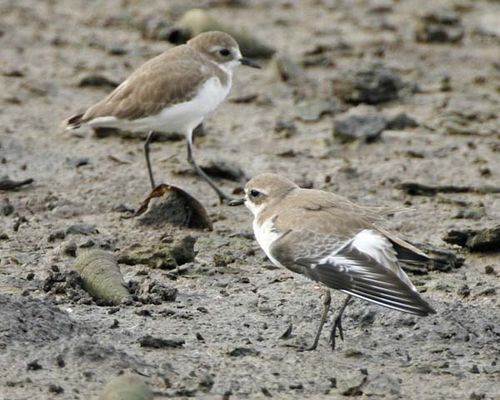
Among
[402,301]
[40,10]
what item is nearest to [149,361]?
[402,301]

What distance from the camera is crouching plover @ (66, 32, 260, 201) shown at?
846cm

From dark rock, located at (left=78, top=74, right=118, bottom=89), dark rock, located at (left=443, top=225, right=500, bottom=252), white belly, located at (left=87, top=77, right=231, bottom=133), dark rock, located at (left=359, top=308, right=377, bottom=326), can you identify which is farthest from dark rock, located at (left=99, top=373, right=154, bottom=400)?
dark rock, located at (left=78, top=74, right=118, bottom=89)

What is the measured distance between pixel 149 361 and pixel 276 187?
4.56 feet

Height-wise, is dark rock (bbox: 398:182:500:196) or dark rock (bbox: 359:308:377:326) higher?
dark rock (bbox: 359:308:377:326)

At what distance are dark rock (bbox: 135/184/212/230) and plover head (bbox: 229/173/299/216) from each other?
1253 mm

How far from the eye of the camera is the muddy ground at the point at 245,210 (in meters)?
5.45

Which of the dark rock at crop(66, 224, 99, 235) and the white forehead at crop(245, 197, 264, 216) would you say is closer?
the white forehead at crop(245, 197, 264, 216)

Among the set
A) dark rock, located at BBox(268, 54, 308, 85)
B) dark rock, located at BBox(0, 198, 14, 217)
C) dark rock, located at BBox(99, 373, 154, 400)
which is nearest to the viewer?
dark rock, located at BBox(99, 373, 154, 400)

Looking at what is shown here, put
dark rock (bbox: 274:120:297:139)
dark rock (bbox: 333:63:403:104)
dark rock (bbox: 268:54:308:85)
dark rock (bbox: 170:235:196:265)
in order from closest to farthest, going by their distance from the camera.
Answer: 1. dark rock (bbox: 170:235:196:265)
2. dark rock (bbox: 274:120:297:139)
3. dark rock (bbox: 333:63:403:104)
4. dark rock (bbox: 268:54:308:85)

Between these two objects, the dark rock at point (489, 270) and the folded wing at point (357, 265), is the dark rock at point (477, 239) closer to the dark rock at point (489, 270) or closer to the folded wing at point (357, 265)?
the dark rock at point (489, 270)

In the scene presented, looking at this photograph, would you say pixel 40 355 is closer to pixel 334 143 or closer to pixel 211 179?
pixel 211 179

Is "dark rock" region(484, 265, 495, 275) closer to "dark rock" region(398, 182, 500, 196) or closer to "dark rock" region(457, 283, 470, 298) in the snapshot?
"dark rock" region(457, 283, 470, 298)

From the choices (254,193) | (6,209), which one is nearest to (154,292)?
(254,193)

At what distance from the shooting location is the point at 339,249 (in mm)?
5793
